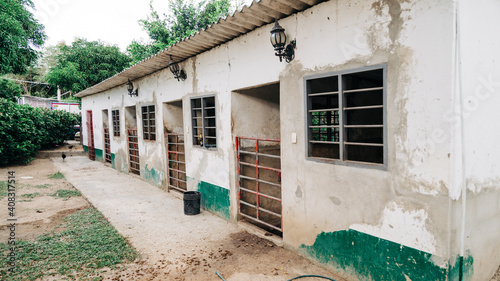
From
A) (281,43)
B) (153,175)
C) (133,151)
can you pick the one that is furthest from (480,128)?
(133,151)

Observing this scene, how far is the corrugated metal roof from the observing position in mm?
4277

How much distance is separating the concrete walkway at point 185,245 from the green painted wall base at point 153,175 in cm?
77

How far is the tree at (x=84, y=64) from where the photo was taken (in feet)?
78.3

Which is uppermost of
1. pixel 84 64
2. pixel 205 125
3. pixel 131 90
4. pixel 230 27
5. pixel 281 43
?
pixel 84 64

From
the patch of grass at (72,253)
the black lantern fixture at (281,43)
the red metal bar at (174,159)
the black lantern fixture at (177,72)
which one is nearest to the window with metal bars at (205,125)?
the black lantern fixture at (177,72)

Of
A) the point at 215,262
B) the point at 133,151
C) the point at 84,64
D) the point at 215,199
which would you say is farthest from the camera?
the point at 84,64

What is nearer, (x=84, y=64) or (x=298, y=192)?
(x=298, y=192)

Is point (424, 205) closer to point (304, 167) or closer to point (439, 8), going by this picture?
point (304, 167)

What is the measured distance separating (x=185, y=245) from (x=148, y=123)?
5948 mm

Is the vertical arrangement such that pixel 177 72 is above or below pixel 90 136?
above

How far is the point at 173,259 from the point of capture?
480 cm

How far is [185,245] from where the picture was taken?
17.5 ft

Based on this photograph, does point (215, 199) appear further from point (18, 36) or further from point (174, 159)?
point (18, 36)

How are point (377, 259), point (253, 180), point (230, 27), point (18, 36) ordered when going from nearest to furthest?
point (377, 259) < point (230, 27) < point (253, 180) < point (18, 36)
